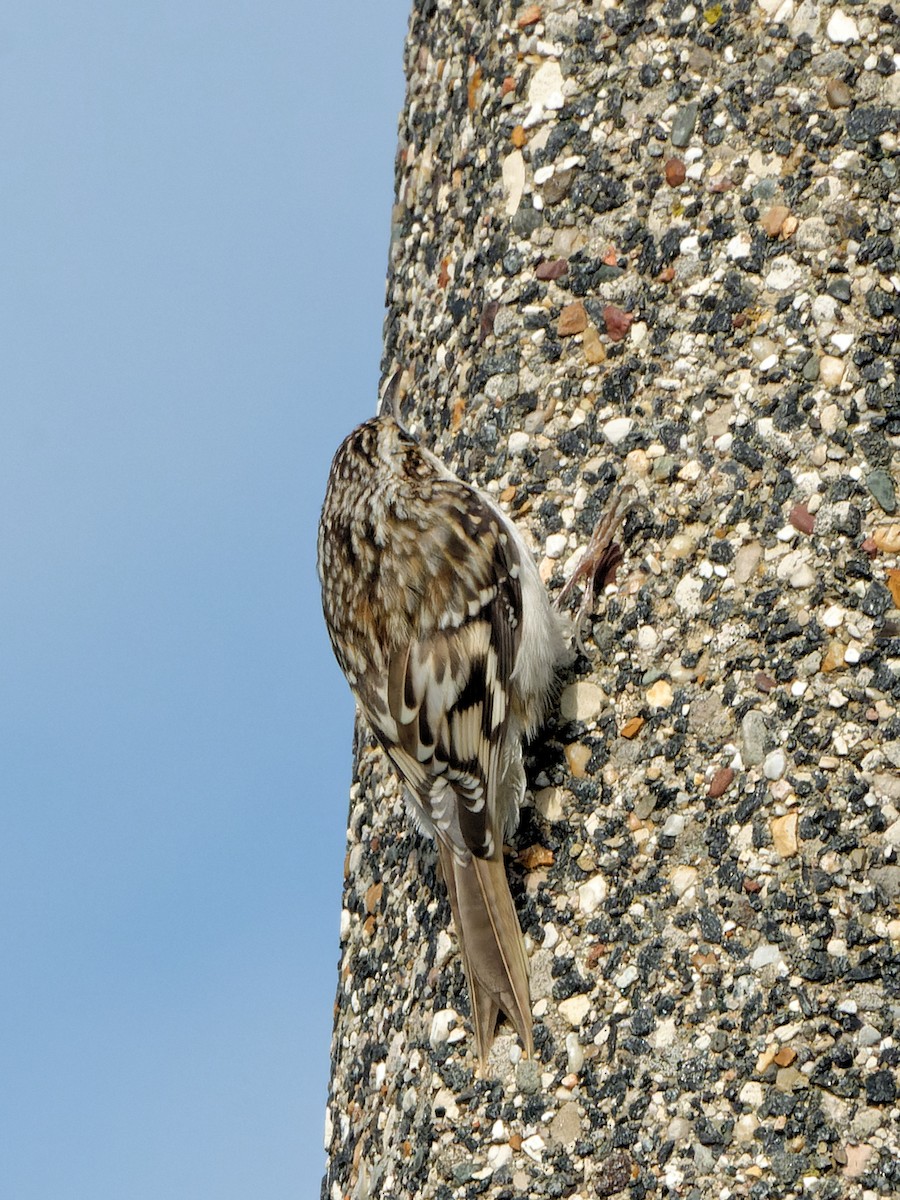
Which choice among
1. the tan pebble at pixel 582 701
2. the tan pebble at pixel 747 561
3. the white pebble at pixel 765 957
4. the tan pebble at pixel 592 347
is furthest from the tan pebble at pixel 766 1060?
the tan pebble at pixel 592 347

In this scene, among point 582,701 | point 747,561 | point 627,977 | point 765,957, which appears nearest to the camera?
point 765,957

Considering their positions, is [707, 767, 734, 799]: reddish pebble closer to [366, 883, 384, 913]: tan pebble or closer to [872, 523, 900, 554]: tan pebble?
[872, 523, 900, 554]: tan pebble

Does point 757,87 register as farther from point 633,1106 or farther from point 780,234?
point 633,1106

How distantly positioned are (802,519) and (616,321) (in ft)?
1.77

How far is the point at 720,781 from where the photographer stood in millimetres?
3236

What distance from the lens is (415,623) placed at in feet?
11.7

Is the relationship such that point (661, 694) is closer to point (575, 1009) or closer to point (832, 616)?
point (832, 616)

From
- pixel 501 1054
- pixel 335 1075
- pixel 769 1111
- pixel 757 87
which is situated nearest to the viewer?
pixel 769 1111

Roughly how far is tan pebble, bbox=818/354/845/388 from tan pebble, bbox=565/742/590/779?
2.43 ft

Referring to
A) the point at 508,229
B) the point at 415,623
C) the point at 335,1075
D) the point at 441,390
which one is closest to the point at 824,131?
the point at 508,229

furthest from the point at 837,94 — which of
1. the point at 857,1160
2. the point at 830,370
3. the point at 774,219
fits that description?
the point at 857,1160

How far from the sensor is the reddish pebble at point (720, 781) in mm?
3229

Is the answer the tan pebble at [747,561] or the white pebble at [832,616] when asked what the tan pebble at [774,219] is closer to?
the tan pebble at [747,561]

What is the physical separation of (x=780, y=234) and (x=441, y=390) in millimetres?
763
